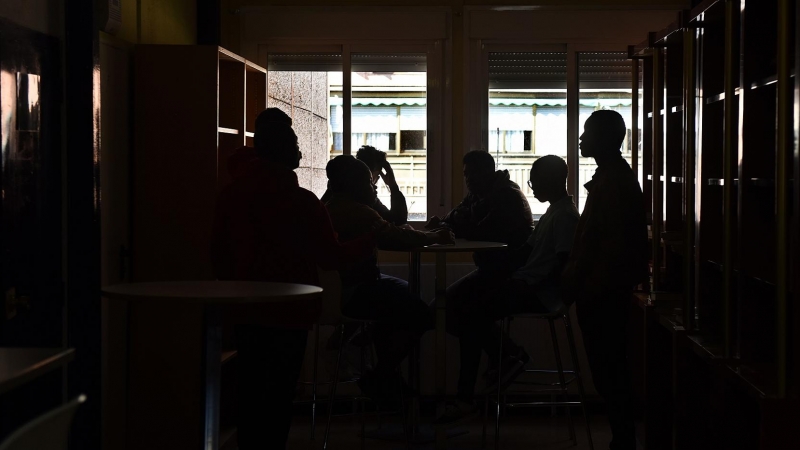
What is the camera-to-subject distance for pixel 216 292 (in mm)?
2688

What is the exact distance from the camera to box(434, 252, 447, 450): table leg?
4492 millimetres

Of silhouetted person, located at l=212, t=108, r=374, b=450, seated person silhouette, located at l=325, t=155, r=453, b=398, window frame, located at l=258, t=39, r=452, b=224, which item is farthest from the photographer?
window frame, located at l=258, t=39, r=452, b=224

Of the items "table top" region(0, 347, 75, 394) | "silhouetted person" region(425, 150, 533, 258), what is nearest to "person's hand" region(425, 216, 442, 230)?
"silhouetted person" region(425, 150, 533, 258)

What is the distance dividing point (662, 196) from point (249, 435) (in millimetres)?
2255

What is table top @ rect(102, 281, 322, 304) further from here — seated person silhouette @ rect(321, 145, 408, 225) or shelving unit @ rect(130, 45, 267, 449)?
seated person silhouette @ rect(321, 145, 408, 225)

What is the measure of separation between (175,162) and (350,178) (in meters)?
0.80

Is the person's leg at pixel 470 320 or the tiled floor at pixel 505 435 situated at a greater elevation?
the person's leg at pixel 470 320

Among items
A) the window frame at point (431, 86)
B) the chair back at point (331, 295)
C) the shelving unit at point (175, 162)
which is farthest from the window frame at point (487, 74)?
the shelving unit at point (175, 162)

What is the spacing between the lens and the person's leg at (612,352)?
3895 mm

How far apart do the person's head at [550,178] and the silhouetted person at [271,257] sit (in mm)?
1703

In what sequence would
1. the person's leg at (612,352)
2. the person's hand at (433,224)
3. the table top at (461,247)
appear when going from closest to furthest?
1. the person's leg at (612,352)
2. the table top at (461,247)
3. the person's hand at (433,224)

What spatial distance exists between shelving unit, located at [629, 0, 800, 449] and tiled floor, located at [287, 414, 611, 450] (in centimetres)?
72

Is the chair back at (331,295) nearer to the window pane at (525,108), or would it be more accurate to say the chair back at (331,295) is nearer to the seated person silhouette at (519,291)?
the seated person silhouette at (519,291)

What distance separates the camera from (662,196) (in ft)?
14.5
